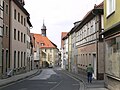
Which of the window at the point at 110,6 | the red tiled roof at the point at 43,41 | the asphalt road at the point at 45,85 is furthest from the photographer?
the red tiled roof at the point at 43,41

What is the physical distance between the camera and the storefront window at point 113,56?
16812mm

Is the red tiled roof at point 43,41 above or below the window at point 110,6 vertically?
above

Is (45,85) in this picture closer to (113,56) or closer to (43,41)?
(113,56)

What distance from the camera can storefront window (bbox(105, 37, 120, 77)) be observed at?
55.2 ft

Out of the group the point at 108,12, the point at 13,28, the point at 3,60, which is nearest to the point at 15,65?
the point at 13,28

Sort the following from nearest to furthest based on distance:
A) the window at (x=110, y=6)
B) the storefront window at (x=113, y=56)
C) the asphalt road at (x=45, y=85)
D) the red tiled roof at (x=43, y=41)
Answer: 1. the storefront window at (x=113, y=56)
2. the window at (x=110, y=6)
3. the asphalt road at (x=45, y=85)
4. the red tiled roof at (x=43, y=41)

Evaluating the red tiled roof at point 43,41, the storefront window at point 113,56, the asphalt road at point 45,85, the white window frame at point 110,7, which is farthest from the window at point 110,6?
the red tiled roof at point 43,41

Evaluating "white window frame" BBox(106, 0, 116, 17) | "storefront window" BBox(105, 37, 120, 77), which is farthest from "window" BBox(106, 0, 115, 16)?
"storefront window" BBox(105, 37, 120, 77)

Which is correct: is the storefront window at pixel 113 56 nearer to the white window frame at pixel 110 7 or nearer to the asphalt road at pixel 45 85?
the white window frame at pixel 110 7

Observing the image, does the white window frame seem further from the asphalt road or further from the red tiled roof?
the red tiled roof

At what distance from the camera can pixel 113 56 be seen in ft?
59.3

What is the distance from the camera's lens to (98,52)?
1216 inches

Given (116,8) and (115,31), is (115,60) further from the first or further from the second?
(116,8)

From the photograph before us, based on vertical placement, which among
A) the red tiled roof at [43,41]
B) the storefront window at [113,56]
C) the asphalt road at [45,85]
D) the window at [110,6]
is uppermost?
the red tiled roof at [43,41]
